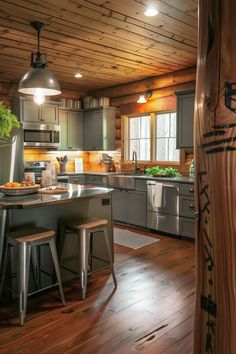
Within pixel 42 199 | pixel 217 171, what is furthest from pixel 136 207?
pixel 217 171

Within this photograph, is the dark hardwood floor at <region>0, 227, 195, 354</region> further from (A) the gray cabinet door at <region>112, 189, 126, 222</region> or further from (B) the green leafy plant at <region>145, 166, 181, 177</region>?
(A) the gray cabinet door at <region>112, 189, 126, 222</region>

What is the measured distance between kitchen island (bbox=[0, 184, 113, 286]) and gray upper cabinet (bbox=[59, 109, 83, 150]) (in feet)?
10.9

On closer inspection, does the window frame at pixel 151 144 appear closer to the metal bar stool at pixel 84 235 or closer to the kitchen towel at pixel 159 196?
the kitchen towel at pixel 159 196

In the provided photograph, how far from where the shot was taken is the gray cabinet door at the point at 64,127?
20.5 ft

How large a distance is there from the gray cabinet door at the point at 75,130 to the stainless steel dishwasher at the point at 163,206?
7.37ft

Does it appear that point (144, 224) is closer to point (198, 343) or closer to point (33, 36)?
point (33, 36)

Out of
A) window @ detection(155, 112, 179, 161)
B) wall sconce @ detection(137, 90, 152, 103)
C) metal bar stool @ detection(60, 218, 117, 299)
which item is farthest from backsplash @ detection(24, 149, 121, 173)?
metal bar stool @ detection(60, 218, 117, 299)

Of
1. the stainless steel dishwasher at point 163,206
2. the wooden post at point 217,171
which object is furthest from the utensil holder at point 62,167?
the wooden post at point 217,171

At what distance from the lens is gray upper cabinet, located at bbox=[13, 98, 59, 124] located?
5.52 metres

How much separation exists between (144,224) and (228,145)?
4324 mm

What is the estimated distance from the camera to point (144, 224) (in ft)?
16.4

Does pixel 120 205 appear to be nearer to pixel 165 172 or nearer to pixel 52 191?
pixel 165 172

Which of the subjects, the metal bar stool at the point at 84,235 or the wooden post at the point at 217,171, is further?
the metal bar stool at the point at 84,235

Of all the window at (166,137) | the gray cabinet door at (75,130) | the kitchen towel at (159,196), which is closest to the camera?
the kitchen towel at (159,196)
